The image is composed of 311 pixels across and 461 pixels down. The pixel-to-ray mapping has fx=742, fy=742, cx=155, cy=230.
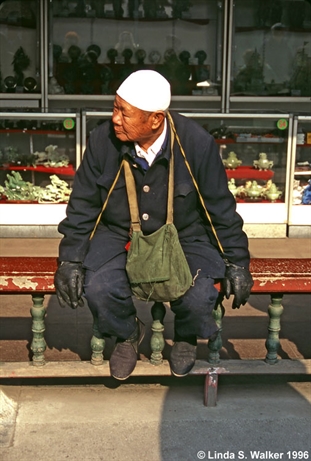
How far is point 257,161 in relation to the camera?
8.39m

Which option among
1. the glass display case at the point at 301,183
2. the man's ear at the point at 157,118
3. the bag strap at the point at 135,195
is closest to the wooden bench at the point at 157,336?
the bag strap at the point at 135,195

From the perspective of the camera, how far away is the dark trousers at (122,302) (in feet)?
12.2

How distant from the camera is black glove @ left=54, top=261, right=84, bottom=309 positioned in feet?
12.1

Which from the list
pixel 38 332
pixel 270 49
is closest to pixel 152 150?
pixel 38 332

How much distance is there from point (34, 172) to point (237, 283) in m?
5.04

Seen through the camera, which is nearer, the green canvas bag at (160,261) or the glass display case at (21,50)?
the green canvas bag at (160,261)

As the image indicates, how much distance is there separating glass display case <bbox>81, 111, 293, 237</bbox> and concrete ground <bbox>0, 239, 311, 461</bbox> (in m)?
3.32

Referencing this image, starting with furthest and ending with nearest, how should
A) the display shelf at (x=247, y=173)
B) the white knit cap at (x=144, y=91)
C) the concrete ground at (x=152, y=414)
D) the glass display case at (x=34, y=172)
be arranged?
the display shelf at (x=247, y=173) → the glass display case at (x=34, y=172) → the concrete ground at (x=152, y=414) → the white knit cap at (x=144, y=91)

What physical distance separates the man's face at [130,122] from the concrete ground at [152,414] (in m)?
1.51

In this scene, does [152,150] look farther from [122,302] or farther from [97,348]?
[97,348]

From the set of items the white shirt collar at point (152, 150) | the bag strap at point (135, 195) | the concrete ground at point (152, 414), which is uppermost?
the white shirt collar at point (152, 150)

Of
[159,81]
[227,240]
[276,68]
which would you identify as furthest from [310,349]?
[276,68]

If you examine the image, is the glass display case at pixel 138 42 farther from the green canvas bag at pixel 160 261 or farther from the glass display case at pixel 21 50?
the green canvas bag at pixel 160 261

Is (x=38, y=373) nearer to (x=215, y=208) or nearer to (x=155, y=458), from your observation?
(x=155, y=458)
